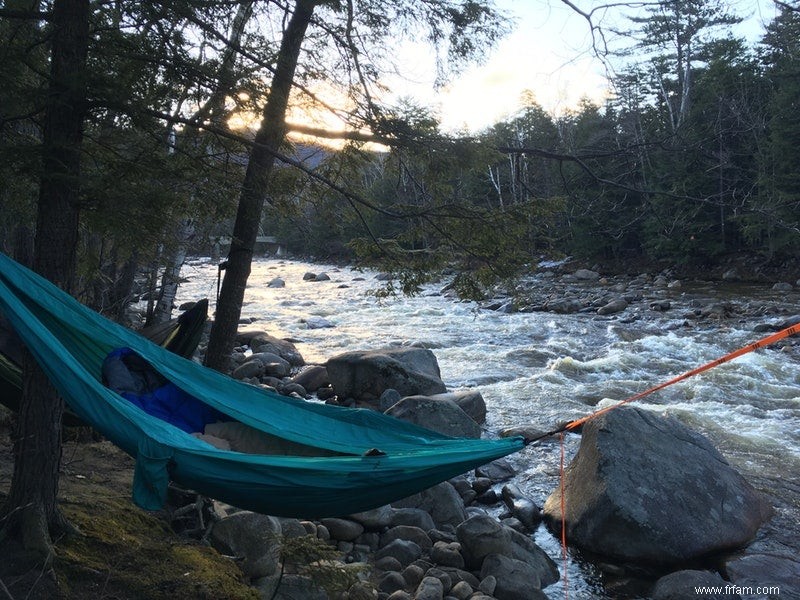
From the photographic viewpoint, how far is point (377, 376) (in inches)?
276

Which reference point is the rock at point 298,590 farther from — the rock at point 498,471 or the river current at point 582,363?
the rock at point 498,471

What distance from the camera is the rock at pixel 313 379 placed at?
25.5 ft

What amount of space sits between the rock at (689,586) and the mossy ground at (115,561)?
6.80ft

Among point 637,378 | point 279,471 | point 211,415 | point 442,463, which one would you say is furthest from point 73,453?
point 637,378

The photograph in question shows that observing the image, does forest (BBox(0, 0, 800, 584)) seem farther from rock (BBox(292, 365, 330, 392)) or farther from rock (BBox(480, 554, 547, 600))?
rock (BBox(292, 365, 330, 392))

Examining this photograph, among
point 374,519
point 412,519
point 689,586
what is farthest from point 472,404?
point 689,586

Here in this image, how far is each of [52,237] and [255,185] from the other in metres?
1.25

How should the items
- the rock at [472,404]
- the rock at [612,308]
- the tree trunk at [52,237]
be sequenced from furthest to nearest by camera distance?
the rock at [612,308] → the rock at [472,404] → the tree trunk at [52,237]

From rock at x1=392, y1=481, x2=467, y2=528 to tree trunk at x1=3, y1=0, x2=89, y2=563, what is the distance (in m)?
2.27

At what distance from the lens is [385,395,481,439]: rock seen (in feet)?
17.1

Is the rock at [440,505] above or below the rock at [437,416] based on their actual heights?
below

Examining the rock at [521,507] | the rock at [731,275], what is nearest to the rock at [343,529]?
the rock at [521,507]

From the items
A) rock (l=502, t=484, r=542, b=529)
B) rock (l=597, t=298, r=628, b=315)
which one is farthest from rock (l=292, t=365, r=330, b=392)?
rock (l=597, t=298, r=628, b=315)

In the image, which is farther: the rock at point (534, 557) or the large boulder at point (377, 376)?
the large boulder at point (377, 376)
